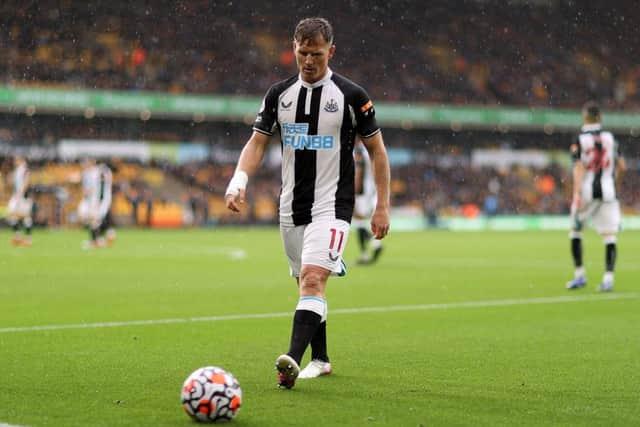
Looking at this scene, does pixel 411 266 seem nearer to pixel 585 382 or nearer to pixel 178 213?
pixel 585 382

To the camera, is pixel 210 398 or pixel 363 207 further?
pixel 363 207

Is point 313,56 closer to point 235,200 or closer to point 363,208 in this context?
point 235,200

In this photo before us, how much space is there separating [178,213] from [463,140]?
19.1 metres

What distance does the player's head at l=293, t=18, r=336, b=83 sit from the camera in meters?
5.95

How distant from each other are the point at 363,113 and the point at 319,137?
0.29 metres

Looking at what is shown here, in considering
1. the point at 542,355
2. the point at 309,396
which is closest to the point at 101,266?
the point at 542,355

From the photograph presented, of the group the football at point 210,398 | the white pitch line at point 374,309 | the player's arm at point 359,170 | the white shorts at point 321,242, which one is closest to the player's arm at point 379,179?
the white shorts at point 321,242

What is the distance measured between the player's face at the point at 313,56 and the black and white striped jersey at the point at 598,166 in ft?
25.3

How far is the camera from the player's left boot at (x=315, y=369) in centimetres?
630

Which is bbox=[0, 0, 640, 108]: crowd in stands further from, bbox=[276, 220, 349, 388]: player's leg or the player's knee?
the player's knee

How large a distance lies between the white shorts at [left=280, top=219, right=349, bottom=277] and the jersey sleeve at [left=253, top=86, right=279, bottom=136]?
593mm

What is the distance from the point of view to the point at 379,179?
248 inches

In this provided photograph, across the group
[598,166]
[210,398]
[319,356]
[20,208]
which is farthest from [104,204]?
[210,398]

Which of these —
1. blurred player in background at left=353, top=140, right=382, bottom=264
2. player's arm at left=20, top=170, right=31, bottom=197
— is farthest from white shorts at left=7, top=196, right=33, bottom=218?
blurred player in background at left=353, top=140, right=382, bottom=264
